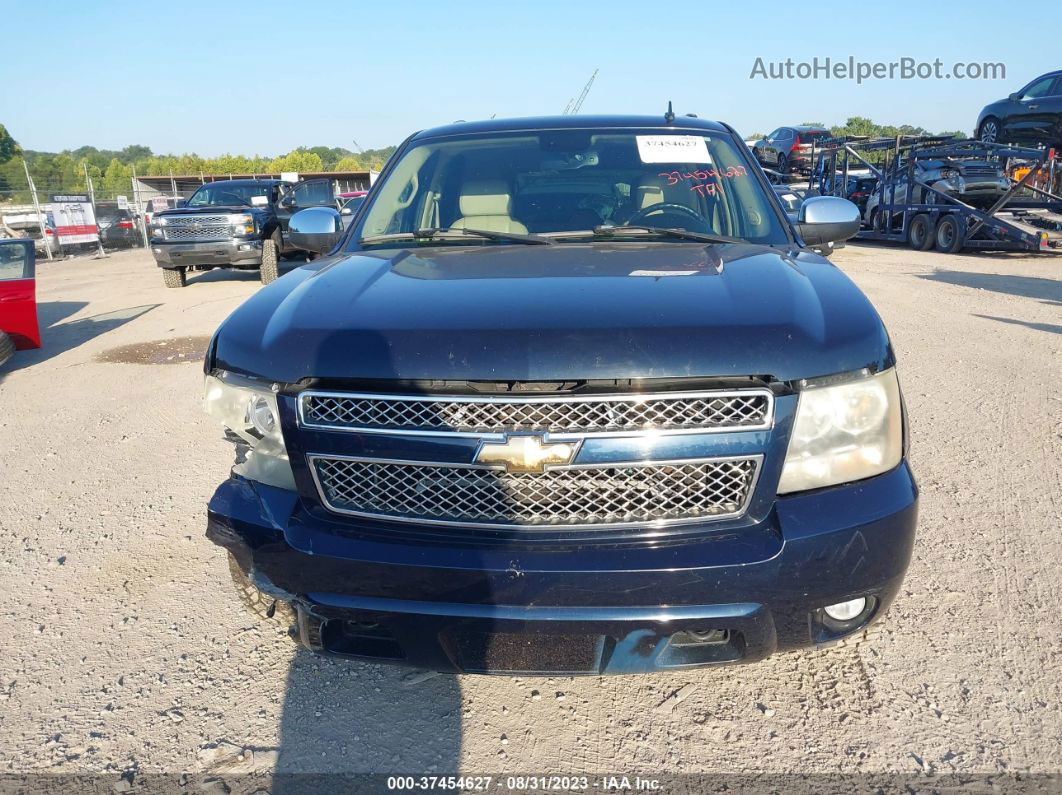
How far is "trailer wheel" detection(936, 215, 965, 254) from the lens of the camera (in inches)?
609

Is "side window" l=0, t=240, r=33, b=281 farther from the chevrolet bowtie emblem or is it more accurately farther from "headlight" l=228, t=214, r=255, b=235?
the chevrolet bowtie emblem

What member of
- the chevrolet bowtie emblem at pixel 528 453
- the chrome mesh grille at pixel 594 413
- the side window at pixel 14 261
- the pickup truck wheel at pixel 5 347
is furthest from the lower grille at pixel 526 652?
the side window at pixel 14 261

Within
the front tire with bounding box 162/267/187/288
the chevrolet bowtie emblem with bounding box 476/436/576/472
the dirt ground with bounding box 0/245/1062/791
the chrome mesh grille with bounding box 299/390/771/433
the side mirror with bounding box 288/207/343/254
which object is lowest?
the dirt ground with bounding box 0/245/1062/791

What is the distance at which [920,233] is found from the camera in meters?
16.8

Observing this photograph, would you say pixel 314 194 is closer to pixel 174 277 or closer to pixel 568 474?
pixel 174 277

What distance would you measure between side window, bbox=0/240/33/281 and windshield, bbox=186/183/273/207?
5.71 meters

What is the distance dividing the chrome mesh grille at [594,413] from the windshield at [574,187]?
1326mm

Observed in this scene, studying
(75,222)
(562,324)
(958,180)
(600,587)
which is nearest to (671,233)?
(562,324)

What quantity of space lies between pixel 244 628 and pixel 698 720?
1664 mm

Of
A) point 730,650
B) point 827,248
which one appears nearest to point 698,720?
point 730,650

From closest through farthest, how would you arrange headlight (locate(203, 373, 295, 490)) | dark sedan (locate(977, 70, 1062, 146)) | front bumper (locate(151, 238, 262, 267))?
headlight (locate(203, 373, 295, 490)) < front bumper (locate(151, 238, 262, 267)) < dark sedan (locate(977, 70, 1062, 146))

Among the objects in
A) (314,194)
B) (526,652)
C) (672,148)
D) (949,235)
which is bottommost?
(526,652)

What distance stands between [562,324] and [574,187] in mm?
1564

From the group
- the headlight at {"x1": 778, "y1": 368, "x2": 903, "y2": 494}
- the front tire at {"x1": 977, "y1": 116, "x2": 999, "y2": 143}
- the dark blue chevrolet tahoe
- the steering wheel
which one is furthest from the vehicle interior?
the front tire at {"x1": 977, "y1": 116, "x2": 999, "y2": 143}
